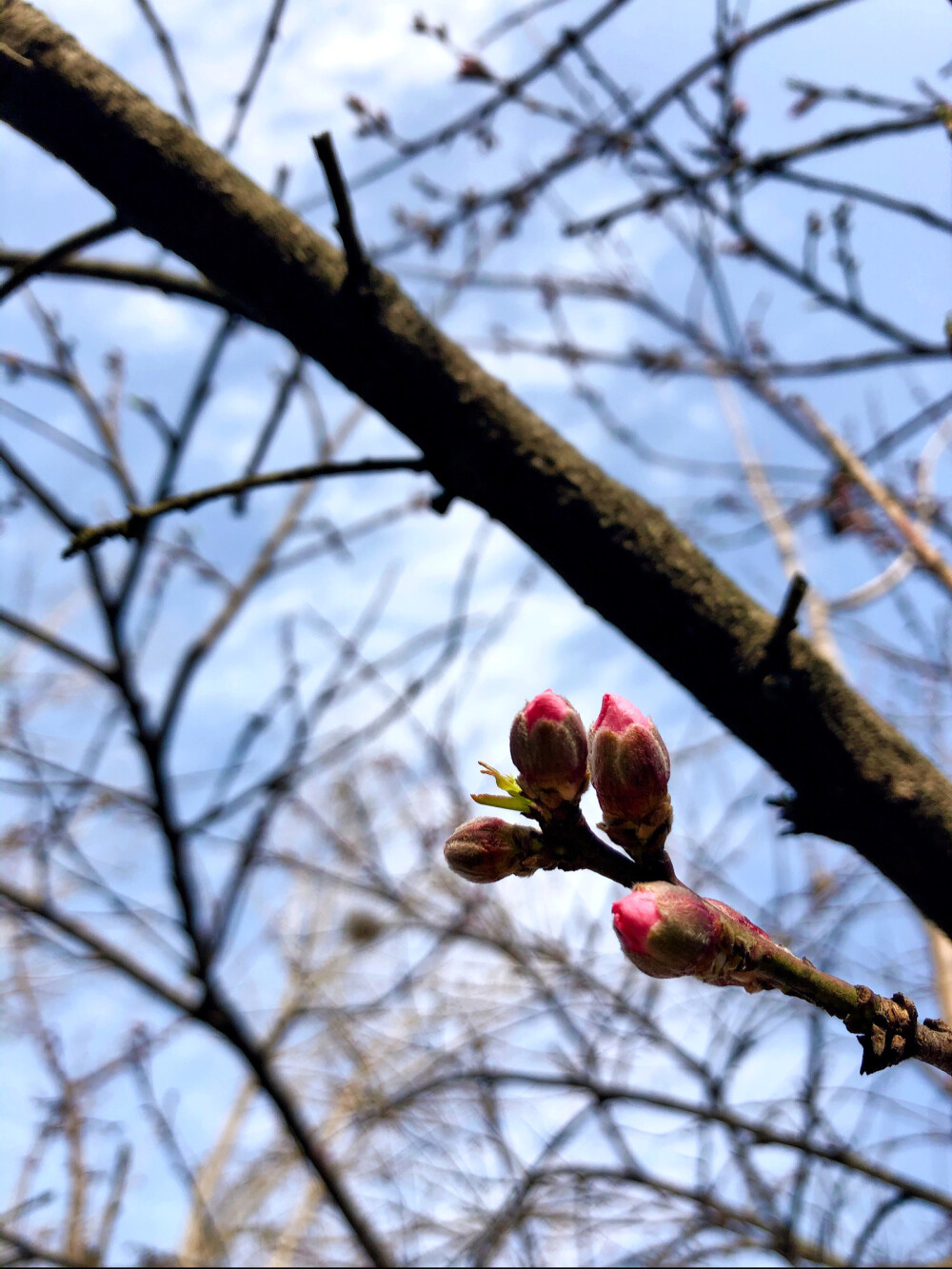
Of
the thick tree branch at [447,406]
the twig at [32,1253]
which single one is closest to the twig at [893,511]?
the thick tree branch at [447,406]

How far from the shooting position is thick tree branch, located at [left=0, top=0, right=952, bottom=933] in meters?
1.26

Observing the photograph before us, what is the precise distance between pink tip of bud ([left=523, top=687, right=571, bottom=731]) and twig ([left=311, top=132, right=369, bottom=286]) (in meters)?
0.85

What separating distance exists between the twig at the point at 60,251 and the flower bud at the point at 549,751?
117 cm

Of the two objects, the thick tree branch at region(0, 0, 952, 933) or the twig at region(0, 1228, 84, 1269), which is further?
the twig at region(0, 1228, 84, 1269)

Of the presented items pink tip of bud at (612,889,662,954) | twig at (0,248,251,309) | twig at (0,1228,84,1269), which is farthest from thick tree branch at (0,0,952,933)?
twig at (0,1228,84,1269)

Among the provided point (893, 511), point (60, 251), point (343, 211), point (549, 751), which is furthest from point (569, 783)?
point (893, 511)

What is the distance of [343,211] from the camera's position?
4.24 feet

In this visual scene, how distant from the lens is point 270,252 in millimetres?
1366

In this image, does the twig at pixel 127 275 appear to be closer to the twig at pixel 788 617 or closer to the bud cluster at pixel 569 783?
the twig at pixel 788 617

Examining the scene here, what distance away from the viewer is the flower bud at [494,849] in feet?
2.50

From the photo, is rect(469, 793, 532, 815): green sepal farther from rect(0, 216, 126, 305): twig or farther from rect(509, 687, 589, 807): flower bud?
rect(0, 216, 126, 305): twig

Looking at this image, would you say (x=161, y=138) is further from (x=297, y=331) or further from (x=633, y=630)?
(x=633, y=630)

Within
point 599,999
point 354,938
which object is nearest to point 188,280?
point 599,999

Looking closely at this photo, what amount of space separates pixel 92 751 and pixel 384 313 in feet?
6.31
